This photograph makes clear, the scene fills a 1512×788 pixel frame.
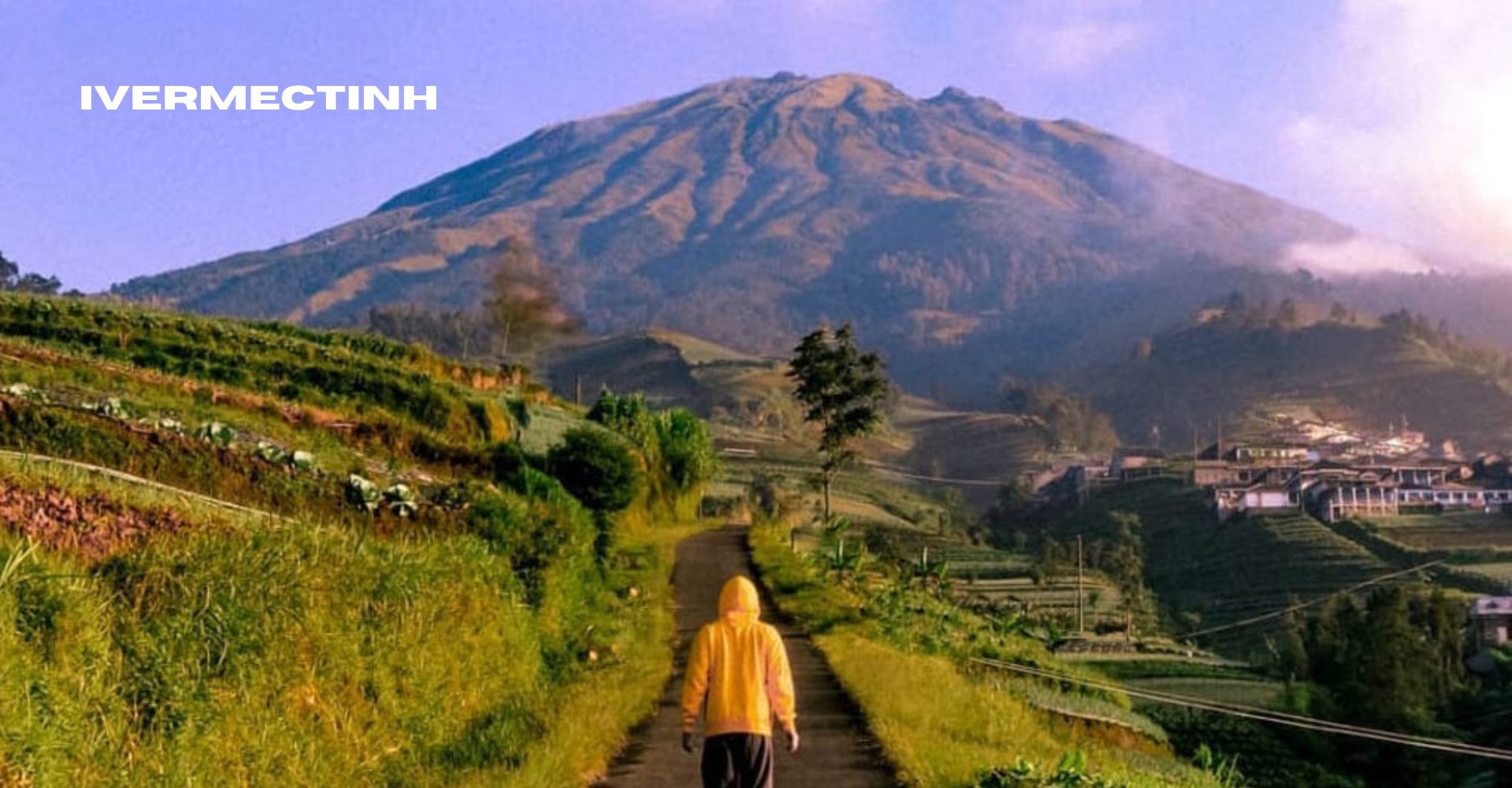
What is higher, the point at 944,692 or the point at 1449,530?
the point at 944,692

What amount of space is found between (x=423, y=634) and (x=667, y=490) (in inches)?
1061

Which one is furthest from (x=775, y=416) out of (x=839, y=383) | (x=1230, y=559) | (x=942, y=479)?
(x=839, y=383)

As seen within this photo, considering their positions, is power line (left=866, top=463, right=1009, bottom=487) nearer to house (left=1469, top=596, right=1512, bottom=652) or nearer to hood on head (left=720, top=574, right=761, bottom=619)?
house (left=1469, top=596, right=1512, bottom=652)

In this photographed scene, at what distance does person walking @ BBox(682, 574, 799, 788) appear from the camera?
32.7 feet

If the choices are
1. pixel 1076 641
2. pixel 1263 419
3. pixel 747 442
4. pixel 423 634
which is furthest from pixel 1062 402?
pixel 423 634

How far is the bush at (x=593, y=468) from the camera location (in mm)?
33594

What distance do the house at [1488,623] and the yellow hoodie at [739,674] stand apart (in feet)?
227

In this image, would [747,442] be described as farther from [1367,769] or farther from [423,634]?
[423,634]

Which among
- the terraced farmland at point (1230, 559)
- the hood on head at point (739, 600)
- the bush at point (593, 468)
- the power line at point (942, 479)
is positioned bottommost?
the terraced farmland at point (1230, 559)

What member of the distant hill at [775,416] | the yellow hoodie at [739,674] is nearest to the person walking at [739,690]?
the yellow hoodie at [739,674]

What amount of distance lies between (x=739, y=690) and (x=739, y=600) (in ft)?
1.83

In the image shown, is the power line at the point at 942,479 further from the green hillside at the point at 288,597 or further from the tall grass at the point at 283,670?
the tall grass at the point at 283,670

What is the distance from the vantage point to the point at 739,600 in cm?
1008

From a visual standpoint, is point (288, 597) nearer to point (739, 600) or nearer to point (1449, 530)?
point (739, 600)
